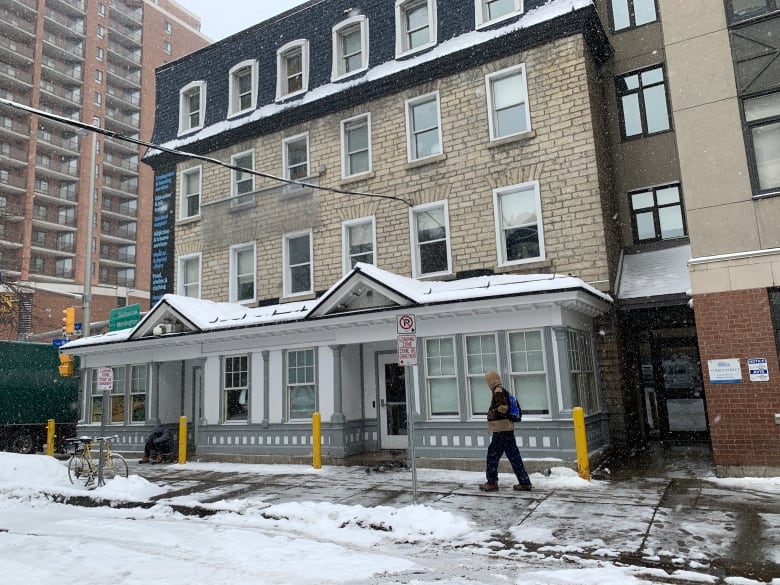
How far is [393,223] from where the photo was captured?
1549cm

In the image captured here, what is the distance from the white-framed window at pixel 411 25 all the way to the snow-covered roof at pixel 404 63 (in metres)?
0.52

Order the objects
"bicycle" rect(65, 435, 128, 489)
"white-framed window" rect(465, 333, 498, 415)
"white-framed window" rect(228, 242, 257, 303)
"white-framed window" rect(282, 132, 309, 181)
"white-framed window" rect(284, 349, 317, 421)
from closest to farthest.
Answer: "bicycle" rect(65, 435, 128, 489)
"white-framed window" rect(465, 333, 498, 415)
"white-framed window" rect(284, 349, 317, 421)
"white-framed window" rect(282, 132, 309, 181)
"white-framed window" rect(228, 242, 257, 303)

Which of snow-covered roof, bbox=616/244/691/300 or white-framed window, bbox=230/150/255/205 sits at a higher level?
white-framed window, bbox=230/150/255/205

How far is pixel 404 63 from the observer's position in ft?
51.2

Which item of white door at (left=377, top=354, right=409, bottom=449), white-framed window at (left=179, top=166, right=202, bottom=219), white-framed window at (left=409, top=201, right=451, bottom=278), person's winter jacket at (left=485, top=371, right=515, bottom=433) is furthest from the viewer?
white-framed window at (left=179, top=166, right=202, bottom=219)

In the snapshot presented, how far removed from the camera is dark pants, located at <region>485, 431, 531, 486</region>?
9430mm

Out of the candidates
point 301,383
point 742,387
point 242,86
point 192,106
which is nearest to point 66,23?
point 192,106

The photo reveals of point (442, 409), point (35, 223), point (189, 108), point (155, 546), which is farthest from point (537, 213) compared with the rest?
point (35, 223)

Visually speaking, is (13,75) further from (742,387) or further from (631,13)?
(742,387)

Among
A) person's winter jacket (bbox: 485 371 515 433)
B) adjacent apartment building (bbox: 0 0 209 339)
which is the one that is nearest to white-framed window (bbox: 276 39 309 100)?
person's winter jacket (bbox: 485 371 515 433)

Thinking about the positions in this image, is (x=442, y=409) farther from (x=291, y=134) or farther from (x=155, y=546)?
(x=291, y=134)

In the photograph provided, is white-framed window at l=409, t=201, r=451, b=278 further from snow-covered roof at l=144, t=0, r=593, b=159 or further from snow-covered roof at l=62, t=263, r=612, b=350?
snow-covered roof at l=144, t=0, r=593, b=159

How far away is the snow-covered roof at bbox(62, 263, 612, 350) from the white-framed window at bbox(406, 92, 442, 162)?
3602 mm

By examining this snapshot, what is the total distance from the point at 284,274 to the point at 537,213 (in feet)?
24.5
